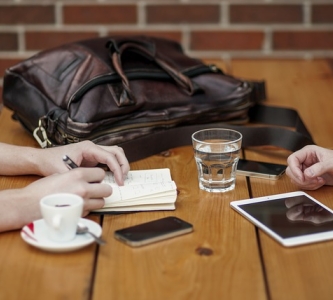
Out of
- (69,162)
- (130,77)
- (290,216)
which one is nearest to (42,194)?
(69,162)

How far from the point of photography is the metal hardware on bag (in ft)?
5.69

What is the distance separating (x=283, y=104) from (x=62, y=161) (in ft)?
2.74

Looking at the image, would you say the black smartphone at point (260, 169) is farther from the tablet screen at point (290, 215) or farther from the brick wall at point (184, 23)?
the brick wall at point (184, 23)

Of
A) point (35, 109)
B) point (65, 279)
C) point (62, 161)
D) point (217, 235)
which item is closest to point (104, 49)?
point (35, 109)

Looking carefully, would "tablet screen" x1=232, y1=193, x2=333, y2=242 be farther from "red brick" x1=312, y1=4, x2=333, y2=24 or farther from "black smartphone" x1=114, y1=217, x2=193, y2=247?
"red brick" x1=312, y1=4, x2=333, y2=24

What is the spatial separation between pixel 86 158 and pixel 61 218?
1.18 ft

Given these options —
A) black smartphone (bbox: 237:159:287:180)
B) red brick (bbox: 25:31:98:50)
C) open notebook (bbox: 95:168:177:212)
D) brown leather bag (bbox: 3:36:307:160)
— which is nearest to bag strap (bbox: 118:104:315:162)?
brown leather bag (bbox: 3:36:307:160)

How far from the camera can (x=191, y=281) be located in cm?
110

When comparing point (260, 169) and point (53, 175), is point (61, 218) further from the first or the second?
point (260, 169)

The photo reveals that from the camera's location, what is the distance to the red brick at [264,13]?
293 centimetres

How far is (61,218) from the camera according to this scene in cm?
116

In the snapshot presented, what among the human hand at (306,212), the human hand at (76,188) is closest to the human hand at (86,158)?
the human hand at (76,188)

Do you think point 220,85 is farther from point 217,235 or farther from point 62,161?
point 217,235

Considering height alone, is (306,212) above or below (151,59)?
below
